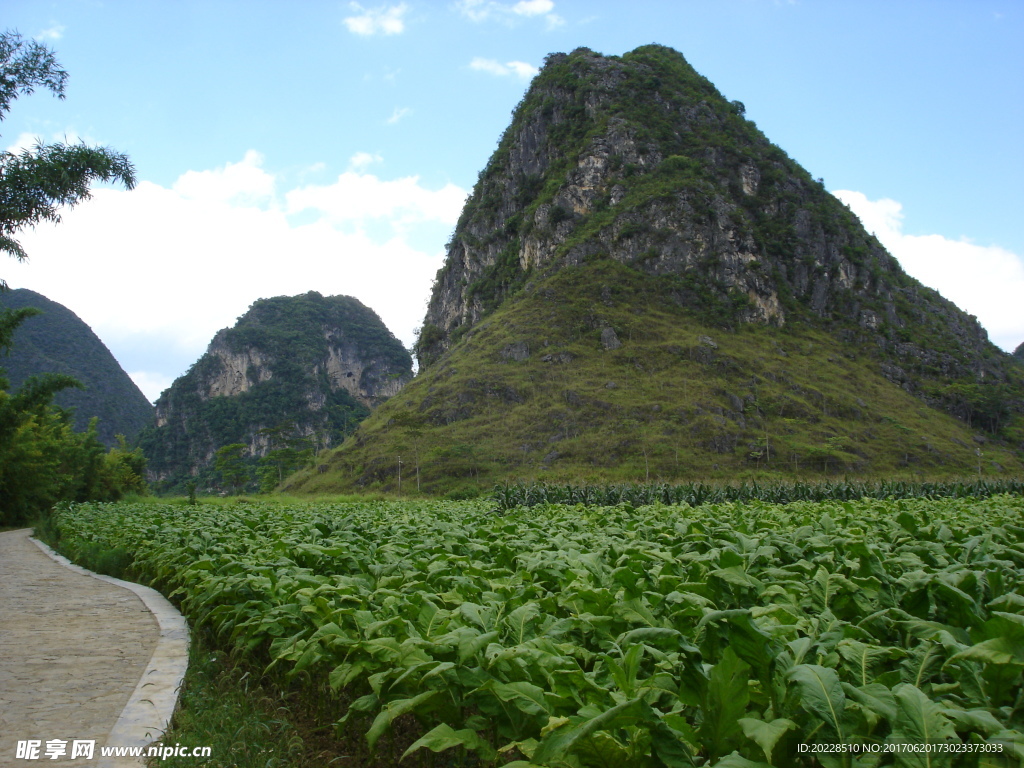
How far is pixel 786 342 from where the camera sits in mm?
62531

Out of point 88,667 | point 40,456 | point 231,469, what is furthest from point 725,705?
point 231,469

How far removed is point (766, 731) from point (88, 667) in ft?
14.1

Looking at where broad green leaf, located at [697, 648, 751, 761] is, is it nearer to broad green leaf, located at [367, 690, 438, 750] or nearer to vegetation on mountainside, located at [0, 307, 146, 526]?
broad green leaf, located at [367, 690, 438, 750]

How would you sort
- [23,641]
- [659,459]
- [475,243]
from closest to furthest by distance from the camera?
[23,641] → [659,459] → [475,243]

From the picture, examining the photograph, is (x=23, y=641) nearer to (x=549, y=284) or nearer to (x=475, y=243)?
(x=549, y=284)

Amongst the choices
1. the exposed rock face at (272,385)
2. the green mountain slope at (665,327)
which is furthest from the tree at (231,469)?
the exposed rock face at (272,385)

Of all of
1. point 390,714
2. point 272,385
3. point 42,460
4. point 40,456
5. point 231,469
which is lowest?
point 231,469

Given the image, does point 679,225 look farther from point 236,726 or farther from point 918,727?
point 918,727

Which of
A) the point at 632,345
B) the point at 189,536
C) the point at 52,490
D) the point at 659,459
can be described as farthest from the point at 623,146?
the point at 189,536

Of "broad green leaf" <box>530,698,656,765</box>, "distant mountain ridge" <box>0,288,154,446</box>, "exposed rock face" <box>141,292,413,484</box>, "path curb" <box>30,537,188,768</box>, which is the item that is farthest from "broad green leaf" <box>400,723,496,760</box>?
"exposed rock face" <box>141,292,413,484</box>

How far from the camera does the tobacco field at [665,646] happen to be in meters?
1.56

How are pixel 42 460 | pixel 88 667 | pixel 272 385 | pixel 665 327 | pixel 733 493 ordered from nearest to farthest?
pixel 88 667 → pixel 733 493 → pixel 42 460 → pixel 665 327 → pixel 272 385

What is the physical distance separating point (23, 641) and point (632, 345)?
5474 cm

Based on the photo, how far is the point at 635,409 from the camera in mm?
49406
